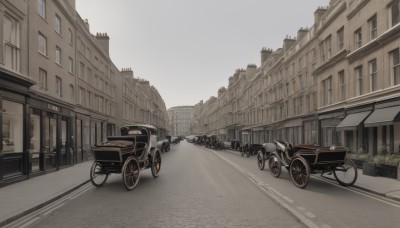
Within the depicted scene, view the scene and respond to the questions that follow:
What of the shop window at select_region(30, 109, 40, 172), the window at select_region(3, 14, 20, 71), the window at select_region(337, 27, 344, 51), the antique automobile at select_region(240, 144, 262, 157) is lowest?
the antique automobile at select_region(240, 144, 262, 157)

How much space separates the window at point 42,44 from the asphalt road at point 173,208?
394 inches

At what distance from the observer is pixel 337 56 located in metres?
23.6

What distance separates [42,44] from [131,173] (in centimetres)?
1119

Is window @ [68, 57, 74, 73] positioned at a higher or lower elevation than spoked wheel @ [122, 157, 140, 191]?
higher

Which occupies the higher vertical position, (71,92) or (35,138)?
(71,92)

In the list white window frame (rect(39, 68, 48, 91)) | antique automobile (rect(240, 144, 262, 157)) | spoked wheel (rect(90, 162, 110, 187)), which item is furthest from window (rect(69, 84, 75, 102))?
antique automobile (rect(240, 144, 262, 157))

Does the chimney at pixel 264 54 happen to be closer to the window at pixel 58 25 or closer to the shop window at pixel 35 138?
the window at pixel 58 25

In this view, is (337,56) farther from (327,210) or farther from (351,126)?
(327,210)

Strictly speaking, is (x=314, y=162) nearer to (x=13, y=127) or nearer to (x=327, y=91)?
(x=13, y=127)

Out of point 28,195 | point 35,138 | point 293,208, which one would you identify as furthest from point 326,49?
point 28,195

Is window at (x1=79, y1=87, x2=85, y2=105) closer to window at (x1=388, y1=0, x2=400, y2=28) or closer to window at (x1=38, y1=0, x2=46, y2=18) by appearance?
window at (x1=38, y1=0, x2=46, y2=18)

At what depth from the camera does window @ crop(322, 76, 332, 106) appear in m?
26.0

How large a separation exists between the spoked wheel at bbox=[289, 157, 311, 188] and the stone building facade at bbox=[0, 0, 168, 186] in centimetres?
1012

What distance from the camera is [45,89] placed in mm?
19281
